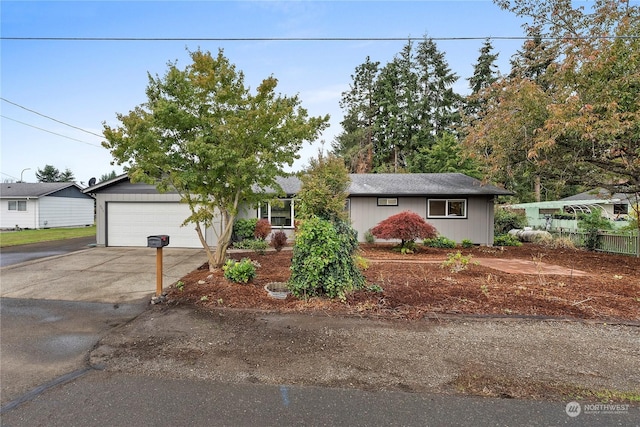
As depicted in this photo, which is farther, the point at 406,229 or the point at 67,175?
the point at 67,175

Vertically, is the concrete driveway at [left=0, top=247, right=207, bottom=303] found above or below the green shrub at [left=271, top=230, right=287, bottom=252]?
below

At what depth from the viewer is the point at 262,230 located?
1166cm

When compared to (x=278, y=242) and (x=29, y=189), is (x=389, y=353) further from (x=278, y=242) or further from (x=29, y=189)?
(x=29, y=189)

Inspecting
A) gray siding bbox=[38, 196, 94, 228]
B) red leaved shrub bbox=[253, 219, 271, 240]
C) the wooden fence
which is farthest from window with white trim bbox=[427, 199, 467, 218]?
gray siding bbox=[38, 196, 94, 228]

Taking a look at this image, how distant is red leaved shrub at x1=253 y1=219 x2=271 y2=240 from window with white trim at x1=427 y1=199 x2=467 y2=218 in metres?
6.78

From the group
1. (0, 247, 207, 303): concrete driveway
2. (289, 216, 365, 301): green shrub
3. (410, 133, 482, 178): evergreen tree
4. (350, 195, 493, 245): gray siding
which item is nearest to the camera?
(289, 216, 365, 301): green shrub

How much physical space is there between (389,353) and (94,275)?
7.43 metres

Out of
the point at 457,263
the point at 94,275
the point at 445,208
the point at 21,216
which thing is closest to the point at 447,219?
the point at 445,208

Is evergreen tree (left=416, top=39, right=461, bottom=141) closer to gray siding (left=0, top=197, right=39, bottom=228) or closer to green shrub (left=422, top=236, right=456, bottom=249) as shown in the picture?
green shrub (left=422, top=236, right=456, bottom=249)

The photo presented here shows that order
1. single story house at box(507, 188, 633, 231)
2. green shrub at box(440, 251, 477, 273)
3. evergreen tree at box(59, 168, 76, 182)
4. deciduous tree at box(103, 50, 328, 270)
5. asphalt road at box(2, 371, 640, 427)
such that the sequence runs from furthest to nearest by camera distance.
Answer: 1. evergreen tree at box(59, 168, 76, 182)
2. single story house at box(507, 188, 633, 231)
3. green shrub at box(440, 251, 477, 273)
4. deciduous tree at box(103, 50, 328, 270)
5. asphalt road at box(2, 371, 640, 427)

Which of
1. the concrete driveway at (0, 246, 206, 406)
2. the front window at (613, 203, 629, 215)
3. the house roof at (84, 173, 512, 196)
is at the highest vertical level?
the house roof at (84, 173, 512, 196)

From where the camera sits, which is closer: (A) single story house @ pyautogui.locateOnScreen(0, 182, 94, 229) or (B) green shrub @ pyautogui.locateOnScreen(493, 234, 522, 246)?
(B) green shrub @ pyautogui.locateOnScreen(493, 234, 522, 246)

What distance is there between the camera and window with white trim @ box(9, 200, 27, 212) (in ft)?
69.5

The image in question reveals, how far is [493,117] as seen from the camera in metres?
10.8
